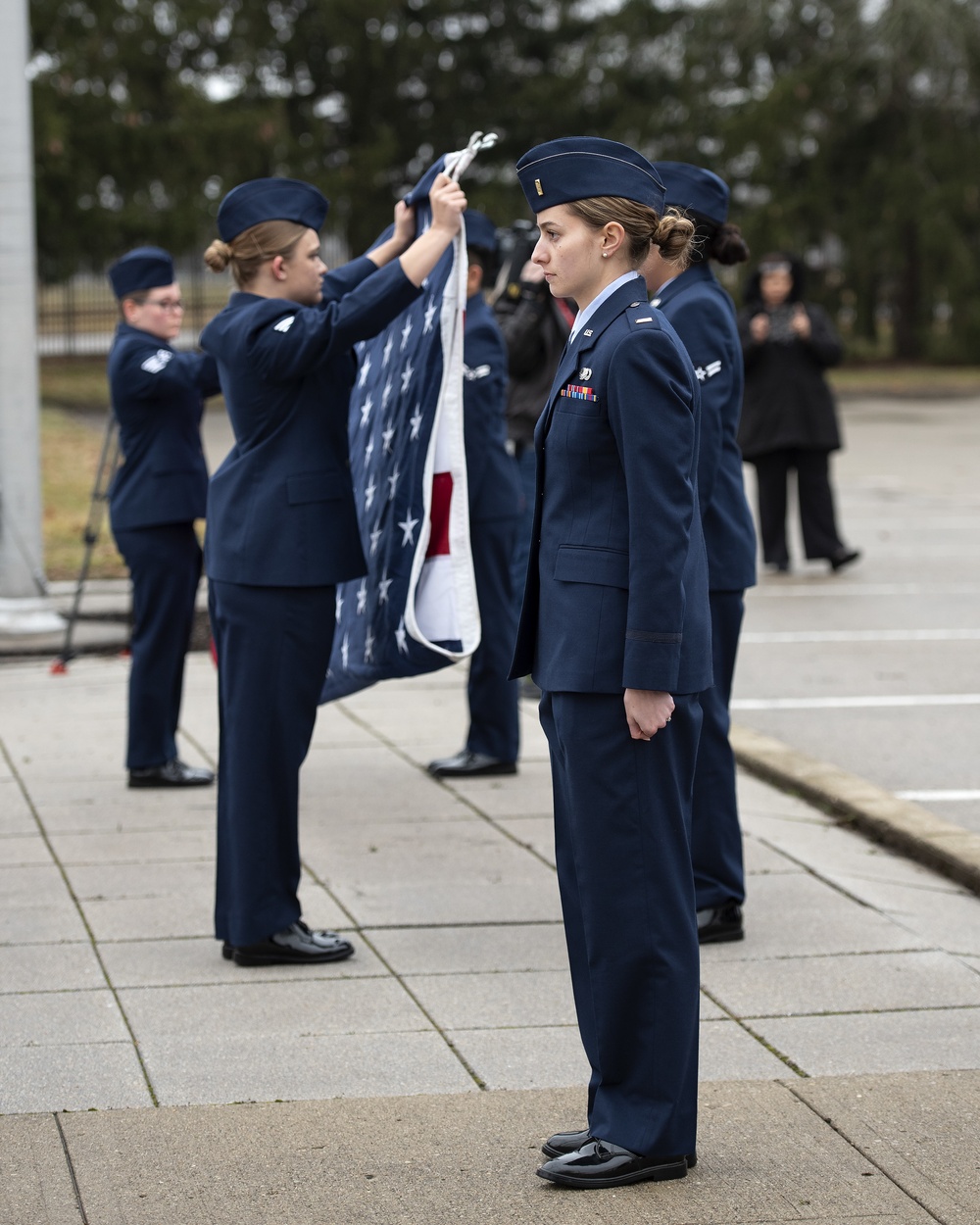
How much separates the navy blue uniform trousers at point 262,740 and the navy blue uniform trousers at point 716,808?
1.06 meters

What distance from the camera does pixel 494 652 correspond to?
279 inches

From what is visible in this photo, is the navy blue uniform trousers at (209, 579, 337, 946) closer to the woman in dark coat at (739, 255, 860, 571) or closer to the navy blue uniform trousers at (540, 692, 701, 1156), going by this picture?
the navy blue uniform trousers at (540, 692, 701, 1156)

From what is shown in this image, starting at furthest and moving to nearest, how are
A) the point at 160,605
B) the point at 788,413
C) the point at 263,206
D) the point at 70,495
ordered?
1. the point at 70,495
2. the point at 788,413
3. the point at 160,605
4. the point at 263,206

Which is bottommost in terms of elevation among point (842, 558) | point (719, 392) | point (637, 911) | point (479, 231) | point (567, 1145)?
point (842, 558)

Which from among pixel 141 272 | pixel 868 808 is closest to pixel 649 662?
pixel 868 808

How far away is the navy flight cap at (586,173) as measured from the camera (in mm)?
3369

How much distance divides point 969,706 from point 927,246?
95.5ft

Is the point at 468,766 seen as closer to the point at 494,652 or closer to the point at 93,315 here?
the point at 494,652

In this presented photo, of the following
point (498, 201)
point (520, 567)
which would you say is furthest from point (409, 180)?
point (520, 567)

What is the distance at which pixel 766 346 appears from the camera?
1256cm

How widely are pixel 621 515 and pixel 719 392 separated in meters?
1.63

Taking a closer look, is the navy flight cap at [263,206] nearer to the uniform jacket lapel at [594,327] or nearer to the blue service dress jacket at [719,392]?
the blue service dress jacket at [719,392]

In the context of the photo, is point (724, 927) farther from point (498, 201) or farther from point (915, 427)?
point (498, 201)

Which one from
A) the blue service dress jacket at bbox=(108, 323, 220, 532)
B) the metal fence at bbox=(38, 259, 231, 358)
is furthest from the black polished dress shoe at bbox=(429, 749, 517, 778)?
the metal fence at bbox=(38, 259, 231, 358)
